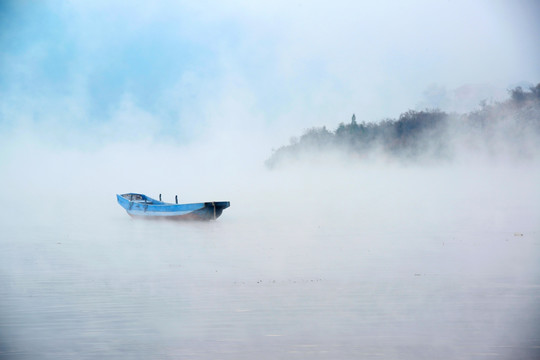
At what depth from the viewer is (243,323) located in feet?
17.2

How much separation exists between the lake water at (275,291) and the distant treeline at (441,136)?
10.1 meters

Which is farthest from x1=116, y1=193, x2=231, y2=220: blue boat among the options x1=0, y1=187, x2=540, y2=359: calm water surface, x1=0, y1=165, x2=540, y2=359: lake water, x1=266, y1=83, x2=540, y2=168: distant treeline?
x1=266, y1=83, x2=540, y2=168: distant treeline

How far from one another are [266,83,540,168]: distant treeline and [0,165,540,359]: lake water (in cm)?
1011

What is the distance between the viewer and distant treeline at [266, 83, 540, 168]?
21.9 meters

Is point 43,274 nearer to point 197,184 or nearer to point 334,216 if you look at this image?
point 334,216

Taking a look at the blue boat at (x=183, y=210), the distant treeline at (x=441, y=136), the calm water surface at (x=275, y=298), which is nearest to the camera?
the calm water surface at (x=275, y=298)

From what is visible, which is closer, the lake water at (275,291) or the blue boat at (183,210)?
the lake water at (275,291)

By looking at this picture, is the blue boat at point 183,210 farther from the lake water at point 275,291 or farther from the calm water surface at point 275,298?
the calm water surface at point 275,298

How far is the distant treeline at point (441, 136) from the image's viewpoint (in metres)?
21.9

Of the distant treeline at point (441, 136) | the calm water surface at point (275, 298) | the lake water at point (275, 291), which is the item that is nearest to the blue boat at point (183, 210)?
the lake water at point (275, 291)

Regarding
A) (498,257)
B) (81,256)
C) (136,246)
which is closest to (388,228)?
(498,257)

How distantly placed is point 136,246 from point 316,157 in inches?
724

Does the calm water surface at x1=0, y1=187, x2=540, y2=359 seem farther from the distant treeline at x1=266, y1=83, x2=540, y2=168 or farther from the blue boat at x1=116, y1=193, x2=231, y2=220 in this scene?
the distant treeline at x1=266, y1=83, x2=540, y2=168

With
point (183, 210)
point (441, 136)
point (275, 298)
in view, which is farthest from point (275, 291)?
point (441, 136)
